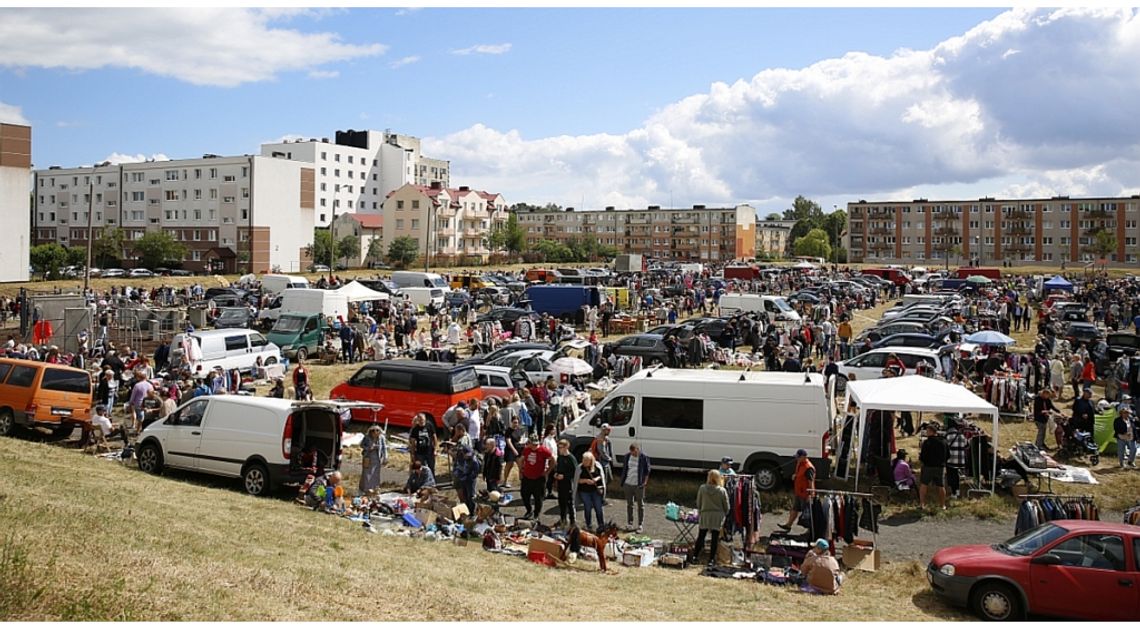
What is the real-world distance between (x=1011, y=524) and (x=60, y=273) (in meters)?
74.4

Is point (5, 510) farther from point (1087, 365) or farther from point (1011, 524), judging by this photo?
point (1087, 365)

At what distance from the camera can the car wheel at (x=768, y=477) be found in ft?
49.5

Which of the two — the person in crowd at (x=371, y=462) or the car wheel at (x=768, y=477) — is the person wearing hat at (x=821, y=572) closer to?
the car wheel at (x=768, y=477)

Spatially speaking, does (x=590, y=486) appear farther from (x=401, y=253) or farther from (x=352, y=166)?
(x=352, y=166)

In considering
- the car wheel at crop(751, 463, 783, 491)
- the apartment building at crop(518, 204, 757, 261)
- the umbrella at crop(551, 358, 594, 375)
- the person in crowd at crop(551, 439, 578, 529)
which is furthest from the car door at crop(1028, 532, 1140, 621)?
the apartment building at crop(518, 204, 757, 261)

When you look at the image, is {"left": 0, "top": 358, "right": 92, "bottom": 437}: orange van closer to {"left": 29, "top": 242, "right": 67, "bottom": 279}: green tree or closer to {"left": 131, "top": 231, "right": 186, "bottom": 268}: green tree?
{"left": 29, "top": 242, "right": 67, "bottom": 279}: green tree

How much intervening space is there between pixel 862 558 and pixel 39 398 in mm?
15361

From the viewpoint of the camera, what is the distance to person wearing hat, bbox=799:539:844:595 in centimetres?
1059

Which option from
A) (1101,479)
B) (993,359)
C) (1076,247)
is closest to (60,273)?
(993,359)

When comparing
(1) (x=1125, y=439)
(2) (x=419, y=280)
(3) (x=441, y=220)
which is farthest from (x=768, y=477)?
(3) (x=441, y=220)

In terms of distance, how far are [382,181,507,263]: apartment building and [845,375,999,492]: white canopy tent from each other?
303 ft

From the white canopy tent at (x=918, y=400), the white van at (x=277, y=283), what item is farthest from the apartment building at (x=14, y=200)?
the white canopy tent at (x=918, y=400)

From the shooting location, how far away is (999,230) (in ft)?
420

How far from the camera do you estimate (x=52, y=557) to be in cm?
835
